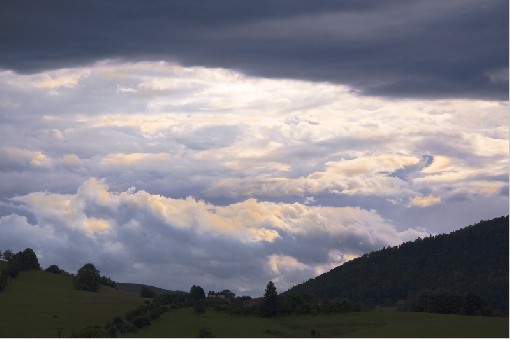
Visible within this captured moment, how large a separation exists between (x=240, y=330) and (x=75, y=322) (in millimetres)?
22880

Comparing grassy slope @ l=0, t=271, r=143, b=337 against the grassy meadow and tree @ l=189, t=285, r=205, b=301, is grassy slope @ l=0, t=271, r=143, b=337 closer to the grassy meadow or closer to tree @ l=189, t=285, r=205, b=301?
the grassy meadow

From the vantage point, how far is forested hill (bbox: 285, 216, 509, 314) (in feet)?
493

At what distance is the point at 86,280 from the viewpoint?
15475 cm

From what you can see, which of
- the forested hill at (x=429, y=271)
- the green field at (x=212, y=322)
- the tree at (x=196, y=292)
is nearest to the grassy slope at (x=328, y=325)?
the green field at (x=212, y=322)

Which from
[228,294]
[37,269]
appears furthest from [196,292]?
[37,269]

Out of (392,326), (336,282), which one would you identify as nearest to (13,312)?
(392,326)

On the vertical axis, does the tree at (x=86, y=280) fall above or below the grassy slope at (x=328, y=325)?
above

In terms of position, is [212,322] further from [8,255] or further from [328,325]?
[8,255]

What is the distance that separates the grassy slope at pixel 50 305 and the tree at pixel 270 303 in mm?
17472

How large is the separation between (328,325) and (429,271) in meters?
63.4

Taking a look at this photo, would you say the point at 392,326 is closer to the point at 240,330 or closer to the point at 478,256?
the point at 240,330

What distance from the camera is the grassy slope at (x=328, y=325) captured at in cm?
8400

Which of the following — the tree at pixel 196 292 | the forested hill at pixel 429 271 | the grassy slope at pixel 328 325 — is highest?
the forested hill at pixel 429 271

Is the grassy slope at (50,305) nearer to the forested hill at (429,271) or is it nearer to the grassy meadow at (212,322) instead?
the grassy meadow at (212,322)
